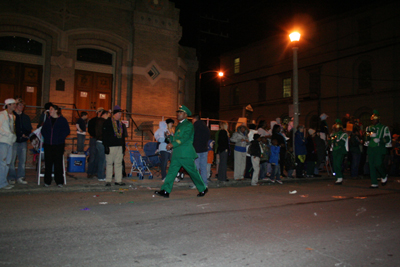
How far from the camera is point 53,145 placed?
27.6 ft

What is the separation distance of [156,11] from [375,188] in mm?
16001

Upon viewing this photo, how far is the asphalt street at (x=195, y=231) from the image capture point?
3617 millimetres

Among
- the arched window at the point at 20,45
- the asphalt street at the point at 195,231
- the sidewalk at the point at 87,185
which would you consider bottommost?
the asphalt street at the point at 195,231

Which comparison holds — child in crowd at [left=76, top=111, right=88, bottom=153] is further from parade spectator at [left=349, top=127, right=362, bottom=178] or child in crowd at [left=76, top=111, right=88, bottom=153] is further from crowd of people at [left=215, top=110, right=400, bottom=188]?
parade spectator at [left=349, top=127, right=362, bottom=178]

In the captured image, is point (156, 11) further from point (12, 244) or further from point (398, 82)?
point (398, 82)

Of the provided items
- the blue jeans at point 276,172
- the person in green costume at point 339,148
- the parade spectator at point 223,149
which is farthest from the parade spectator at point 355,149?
the parade spectator at point 223,149

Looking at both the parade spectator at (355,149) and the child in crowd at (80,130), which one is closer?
the child in crowd at (80,130)

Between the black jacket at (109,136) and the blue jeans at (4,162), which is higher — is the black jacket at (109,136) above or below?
above

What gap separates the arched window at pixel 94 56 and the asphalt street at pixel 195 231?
44.4ft

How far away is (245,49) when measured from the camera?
42.6 m

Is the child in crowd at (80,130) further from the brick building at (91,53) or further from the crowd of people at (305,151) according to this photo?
the brick building at (91,53)

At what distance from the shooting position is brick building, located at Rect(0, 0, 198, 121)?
1764 cm

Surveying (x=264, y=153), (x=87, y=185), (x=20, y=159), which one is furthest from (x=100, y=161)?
(x=264, y=153)

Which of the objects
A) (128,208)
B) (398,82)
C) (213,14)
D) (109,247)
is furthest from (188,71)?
(109,247)
